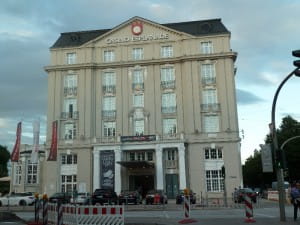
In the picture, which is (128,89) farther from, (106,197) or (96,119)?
(106,197)

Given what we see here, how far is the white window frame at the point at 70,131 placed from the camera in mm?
56966

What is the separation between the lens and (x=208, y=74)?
55.6 meters

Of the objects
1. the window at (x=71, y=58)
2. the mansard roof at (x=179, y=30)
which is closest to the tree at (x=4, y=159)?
the mansard roof at (x=179, y=30)

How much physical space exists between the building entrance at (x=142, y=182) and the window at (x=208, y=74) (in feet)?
47.6

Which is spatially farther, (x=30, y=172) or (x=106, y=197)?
(x=30, y=172)

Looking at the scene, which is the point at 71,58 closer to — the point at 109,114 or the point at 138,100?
the point at 109,114

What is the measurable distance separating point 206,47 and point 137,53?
952cm

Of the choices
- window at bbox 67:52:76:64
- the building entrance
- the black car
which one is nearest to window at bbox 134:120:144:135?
the building entrance

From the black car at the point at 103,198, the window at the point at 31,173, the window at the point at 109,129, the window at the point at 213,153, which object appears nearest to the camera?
the black car at the point at 103,198

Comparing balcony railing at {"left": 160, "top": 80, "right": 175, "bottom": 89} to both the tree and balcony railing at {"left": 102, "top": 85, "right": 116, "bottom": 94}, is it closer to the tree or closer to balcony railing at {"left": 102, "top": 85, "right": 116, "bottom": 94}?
balcony railing at {"left": 102, "top": 85, "right": 116, "bottom": 94}

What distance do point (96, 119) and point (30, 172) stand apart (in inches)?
487

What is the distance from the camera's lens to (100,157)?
176 ft

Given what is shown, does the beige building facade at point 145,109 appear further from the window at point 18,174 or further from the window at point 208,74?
the window at point 18,174

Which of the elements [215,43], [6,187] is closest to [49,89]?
[215,43]
